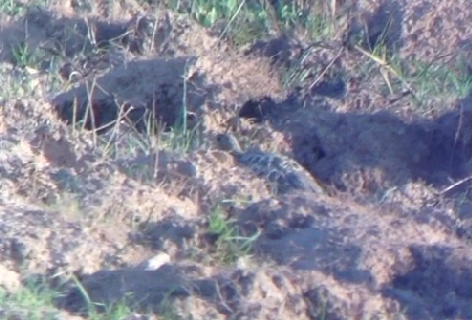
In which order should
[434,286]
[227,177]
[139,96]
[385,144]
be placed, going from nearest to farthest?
[434,286]
[227,177]
[385,144]
[139,96]

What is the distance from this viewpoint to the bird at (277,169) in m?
4.16

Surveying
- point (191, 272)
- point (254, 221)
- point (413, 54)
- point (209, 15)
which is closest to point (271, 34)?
point (209, 15)

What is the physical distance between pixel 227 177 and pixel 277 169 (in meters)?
0.20

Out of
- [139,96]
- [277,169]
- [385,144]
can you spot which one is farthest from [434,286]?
[139,96]

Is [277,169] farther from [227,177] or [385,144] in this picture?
[385,144]

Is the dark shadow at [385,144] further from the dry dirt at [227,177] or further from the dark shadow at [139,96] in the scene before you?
the dark shadow at [139,96]

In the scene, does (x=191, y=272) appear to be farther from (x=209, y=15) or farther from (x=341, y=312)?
(x=209, y=15)

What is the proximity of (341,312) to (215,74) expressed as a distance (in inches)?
66.9

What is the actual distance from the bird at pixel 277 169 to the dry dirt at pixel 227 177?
7 cm

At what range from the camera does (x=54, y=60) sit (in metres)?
5.13

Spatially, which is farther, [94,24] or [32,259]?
[94,24]

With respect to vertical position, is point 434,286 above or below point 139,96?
below

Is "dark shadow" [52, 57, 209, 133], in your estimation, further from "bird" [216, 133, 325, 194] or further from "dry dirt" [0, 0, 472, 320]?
"bird" [216, 133, 325, 194]

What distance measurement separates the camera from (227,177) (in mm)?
4145
